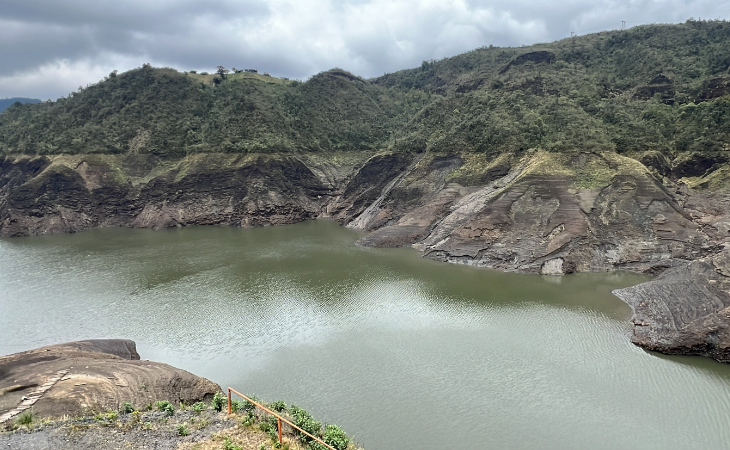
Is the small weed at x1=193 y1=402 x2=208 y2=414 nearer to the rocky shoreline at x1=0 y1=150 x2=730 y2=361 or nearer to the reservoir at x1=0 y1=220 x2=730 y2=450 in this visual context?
the reservoir at x1=0 y1=220 x2=730 y2=450

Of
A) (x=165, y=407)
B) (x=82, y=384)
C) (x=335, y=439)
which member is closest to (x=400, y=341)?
(x=335, y=439)

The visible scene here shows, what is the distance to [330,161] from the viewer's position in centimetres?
6059

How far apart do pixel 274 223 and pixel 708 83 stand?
47.3 meters

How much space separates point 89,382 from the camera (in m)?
13.0

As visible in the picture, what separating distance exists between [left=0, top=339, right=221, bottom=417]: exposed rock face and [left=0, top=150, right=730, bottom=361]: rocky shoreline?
61.0 feet

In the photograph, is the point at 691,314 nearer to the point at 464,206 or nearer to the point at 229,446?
the point at 464,206

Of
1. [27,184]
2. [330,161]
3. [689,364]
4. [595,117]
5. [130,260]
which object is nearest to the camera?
[689,364]

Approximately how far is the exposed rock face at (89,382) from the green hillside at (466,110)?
106 ft

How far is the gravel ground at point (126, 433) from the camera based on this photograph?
33.4 feet

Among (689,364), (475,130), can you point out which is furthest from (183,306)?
(475,130)

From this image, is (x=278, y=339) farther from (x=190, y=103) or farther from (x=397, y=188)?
(x=190, y=103)

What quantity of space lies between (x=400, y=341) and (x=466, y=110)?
34920 millimetres

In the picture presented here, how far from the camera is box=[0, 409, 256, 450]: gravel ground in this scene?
1017 centimetres

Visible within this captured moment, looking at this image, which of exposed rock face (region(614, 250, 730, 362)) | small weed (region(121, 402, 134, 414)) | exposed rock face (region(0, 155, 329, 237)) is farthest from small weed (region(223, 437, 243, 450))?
exposed rock face (region(0, 155, 329, 237))
